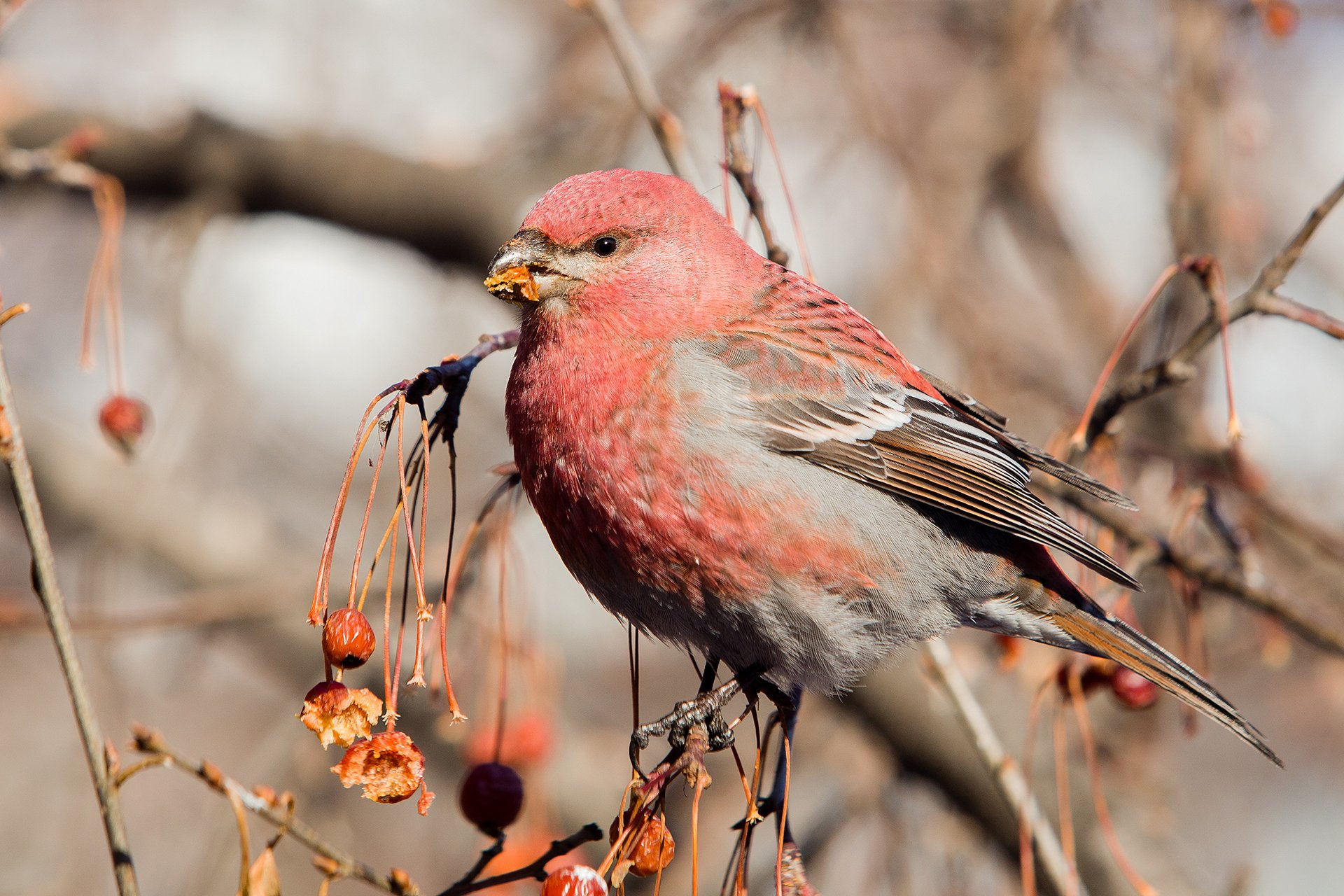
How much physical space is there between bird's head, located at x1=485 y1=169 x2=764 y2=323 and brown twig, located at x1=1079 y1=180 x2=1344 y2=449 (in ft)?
3.10

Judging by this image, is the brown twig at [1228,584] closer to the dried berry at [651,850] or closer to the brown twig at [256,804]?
the dried berry at [651,850]

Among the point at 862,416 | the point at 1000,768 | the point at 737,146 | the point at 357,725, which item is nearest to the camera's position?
the point at 357,725

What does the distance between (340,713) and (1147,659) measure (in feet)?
6.63

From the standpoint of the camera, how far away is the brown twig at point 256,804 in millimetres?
1575

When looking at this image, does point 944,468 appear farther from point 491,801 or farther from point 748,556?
point 491,801

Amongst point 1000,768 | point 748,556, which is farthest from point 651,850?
point 1000,768

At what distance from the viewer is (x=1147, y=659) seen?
2859 mm

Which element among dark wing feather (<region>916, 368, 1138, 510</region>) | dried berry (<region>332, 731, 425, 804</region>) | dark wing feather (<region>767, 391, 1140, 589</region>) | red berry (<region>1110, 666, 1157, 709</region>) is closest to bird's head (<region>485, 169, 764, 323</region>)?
dark wing feather (<region>767, 391, 1140, 589</region>)

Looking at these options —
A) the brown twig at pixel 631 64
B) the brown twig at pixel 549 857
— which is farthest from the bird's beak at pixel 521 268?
the brown twig at pixel 549 857

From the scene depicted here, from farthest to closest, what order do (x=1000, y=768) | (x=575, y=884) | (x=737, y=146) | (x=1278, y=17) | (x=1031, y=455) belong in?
(x=1278, y=17) → (x=1031, y=455) → (x=1000, y=768) → (x=737, y=146) → (x=575, y=884)

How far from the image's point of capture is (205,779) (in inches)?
63.7

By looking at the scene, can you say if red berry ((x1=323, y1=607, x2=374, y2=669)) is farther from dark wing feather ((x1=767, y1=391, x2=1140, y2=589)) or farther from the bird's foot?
dark wing feather ((x1=767, y1=391, x2=1140, y2=589))

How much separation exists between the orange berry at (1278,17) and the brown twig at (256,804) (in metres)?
3.18

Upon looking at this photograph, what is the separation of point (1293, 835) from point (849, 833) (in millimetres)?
6697
